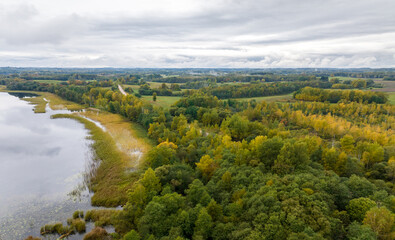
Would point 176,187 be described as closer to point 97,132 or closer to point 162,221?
point 162,221

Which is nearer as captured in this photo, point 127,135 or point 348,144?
point 348,144

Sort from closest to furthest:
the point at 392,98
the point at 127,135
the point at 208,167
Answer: the point at 208,167 < the point at 127,135 < the point at 392,98

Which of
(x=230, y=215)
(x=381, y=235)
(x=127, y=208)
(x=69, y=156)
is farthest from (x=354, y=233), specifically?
(x=69, y=156)

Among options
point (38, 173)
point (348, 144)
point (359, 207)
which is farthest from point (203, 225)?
point (38, 173)

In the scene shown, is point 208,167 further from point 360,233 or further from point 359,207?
point 360,233

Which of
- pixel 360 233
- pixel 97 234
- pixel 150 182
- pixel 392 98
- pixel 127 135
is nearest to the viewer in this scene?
pixel 360 233

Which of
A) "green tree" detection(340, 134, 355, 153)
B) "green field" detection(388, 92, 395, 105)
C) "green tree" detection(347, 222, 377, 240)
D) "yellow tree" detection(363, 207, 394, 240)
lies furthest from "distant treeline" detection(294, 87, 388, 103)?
"green tree" detection(347, 222, 377, 240)

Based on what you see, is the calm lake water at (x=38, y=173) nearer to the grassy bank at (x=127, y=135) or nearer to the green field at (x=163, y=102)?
the grassy bank at (x=127, y=135)
